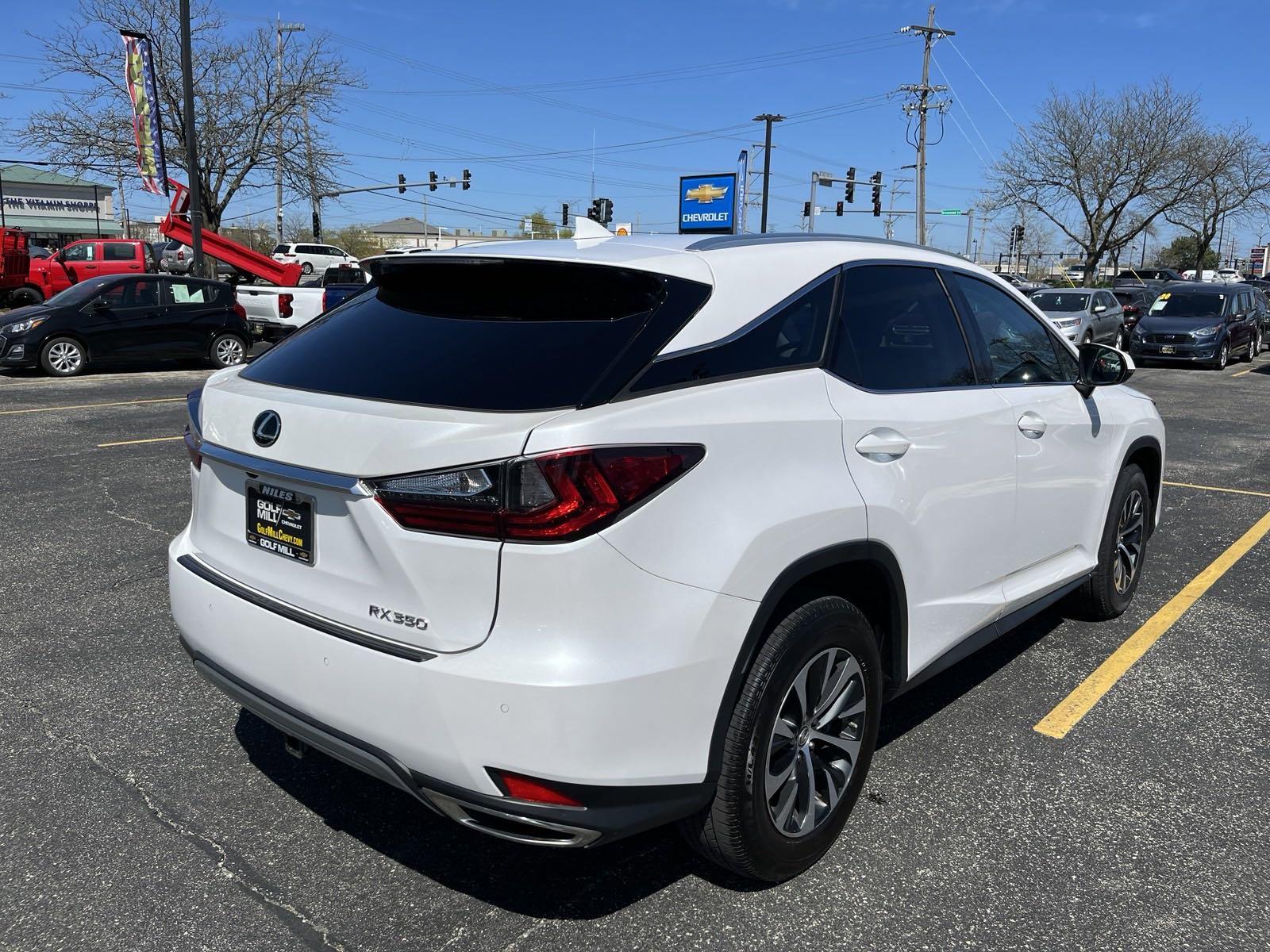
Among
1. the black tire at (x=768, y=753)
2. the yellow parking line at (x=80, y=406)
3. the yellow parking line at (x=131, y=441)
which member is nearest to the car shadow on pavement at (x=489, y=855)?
the black tire at (x=768, y=753)

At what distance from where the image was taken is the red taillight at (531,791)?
7.25 ft

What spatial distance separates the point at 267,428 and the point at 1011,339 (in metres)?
2.81

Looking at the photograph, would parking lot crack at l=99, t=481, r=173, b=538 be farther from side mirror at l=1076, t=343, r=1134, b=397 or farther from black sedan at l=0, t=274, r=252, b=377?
black sedan at l=0, t=274, r=252, b=377

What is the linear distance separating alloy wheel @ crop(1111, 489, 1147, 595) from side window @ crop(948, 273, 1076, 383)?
97cm

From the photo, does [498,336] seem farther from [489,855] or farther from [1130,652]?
[1130,652]

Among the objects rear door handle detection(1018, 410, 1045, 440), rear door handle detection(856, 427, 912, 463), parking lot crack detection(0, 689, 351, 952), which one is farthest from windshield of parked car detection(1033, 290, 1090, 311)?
parking lot crack detection(0, 689, 351, 952)

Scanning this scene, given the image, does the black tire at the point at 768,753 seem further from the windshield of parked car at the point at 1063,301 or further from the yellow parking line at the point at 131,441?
the windshield of parked car at the point at 1063,301

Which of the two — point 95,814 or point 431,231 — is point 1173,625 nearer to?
point 95,814

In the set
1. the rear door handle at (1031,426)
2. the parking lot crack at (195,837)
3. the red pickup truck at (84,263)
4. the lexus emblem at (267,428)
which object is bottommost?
the parking lot crack at (195,837)

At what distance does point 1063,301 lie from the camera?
21.8 metres

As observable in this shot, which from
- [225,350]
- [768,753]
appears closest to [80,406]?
[225,350]

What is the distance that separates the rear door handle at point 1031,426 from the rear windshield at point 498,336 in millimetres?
1659

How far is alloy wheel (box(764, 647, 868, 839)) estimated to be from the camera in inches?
105

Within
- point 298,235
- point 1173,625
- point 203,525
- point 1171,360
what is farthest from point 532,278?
point 298,235
